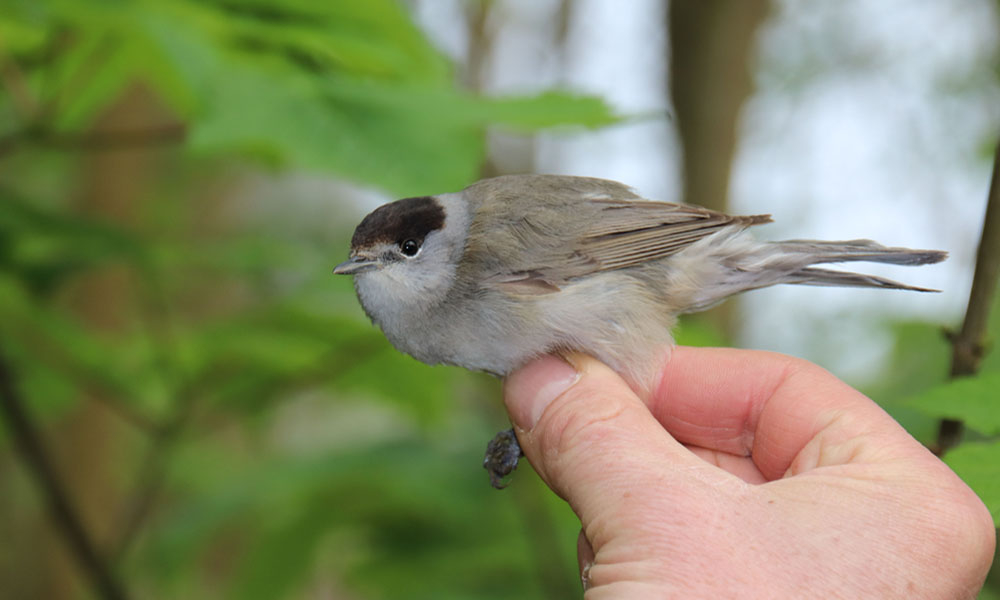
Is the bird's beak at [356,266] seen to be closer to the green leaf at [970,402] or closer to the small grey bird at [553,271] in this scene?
the small grey bird at [553,271]

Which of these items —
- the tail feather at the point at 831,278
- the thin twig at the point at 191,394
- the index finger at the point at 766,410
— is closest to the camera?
the index finger at the point at 766,410

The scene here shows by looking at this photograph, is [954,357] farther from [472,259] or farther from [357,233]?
A: [357,233]

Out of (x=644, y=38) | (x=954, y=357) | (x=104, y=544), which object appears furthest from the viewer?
(x=644, y=38)

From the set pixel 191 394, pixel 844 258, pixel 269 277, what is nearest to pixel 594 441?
pixel 844 258

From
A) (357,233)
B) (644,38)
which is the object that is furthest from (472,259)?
(644,38)

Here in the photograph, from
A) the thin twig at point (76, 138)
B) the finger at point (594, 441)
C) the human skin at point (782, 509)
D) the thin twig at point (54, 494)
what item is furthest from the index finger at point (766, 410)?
the thin twig at point (54, 494)

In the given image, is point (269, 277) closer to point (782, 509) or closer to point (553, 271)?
point (553, 271)
